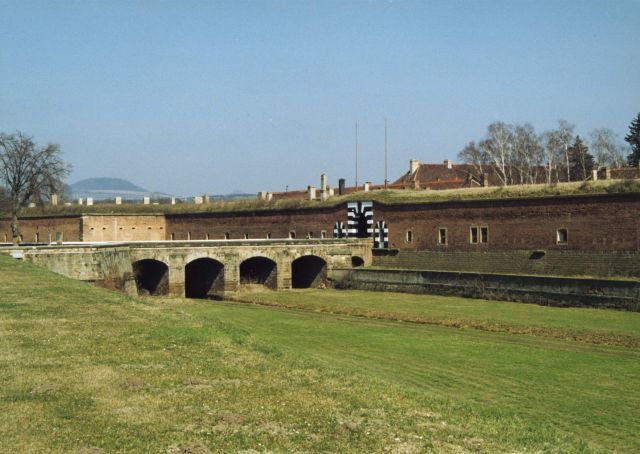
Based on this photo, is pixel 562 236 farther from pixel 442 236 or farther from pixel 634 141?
pixel 634 141

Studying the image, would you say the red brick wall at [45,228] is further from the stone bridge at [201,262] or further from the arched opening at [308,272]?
the arched opening at [308,272]

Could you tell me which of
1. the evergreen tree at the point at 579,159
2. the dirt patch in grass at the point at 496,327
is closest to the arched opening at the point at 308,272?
the dirt patch in grass at the point at 496,327

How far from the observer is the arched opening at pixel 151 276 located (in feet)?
114

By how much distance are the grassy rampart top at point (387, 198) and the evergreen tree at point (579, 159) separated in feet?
62.8

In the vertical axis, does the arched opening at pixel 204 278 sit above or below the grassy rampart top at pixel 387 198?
below

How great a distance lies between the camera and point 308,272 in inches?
1565

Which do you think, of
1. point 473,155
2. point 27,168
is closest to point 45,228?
point 27,168

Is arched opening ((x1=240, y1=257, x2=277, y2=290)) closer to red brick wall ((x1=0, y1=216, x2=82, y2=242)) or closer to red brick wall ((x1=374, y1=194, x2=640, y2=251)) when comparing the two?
red brick wall ((x1=374, y1=194, x2=640, y2=251))

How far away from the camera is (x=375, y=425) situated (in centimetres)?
816

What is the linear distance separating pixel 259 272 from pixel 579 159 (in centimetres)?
2905

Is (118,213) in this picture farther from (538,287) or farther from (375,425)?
(375,425)

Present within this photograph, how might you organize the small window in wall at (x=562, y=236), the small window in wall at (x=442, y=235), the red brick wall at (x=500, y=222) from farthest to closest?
the small window in wall at (x=442, y=235) < the small window in wall at (x=562, y=236) < the red brick wall at (x=500, y=222)

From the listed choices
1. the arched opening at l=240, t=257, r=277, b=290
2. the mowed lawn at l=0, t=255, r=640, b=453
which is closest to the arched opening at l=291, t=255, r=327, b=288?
the arched opening at l=240, t=257, r=277, b=290

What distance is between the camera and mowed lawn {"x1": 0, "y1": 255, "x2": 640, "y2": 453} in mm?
7694
